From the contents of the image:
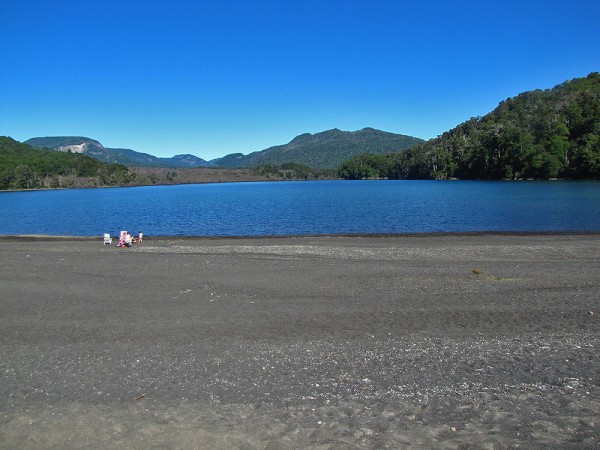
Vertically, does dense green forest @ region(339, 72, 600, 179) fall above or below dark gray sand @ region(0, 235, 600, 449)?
above

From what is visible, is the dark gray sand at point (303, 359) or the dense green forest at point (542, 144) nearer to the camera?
the dark gray sand at point (303, 359)

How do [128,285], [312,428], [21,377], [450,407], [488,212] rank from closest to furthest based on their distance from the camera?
1. [312,428]
2. [450,407]
3. [21,377]
4. [128,285]
5. [488,212]

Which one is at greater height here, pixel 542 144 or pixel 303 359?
pixel 542 144

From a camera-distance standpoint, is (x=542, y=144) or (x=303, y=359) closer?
(x=303, y=359)

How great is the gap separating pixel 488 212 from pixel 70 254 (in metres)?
44.1

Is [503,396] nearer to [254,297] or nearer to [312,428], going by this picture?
[312,428]

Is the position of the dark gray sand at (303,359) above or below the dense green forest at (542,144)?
below

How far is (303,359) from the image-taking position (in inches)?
335

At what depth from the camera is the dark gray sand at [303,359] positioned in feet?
19.3

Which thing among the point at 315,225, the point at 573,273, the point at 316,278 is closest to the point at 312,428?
the point at 316,278

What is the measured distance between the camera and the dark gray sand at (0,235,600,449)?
5.88 m

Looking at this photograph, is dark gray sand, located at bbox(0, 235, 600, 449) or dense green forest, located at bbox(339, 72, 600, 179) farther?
dense green forest, located at bbox(339, 72, 600, 179)

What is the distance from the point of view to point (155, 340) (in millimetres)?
9961

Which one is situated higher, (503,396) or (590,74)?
(590,74)
